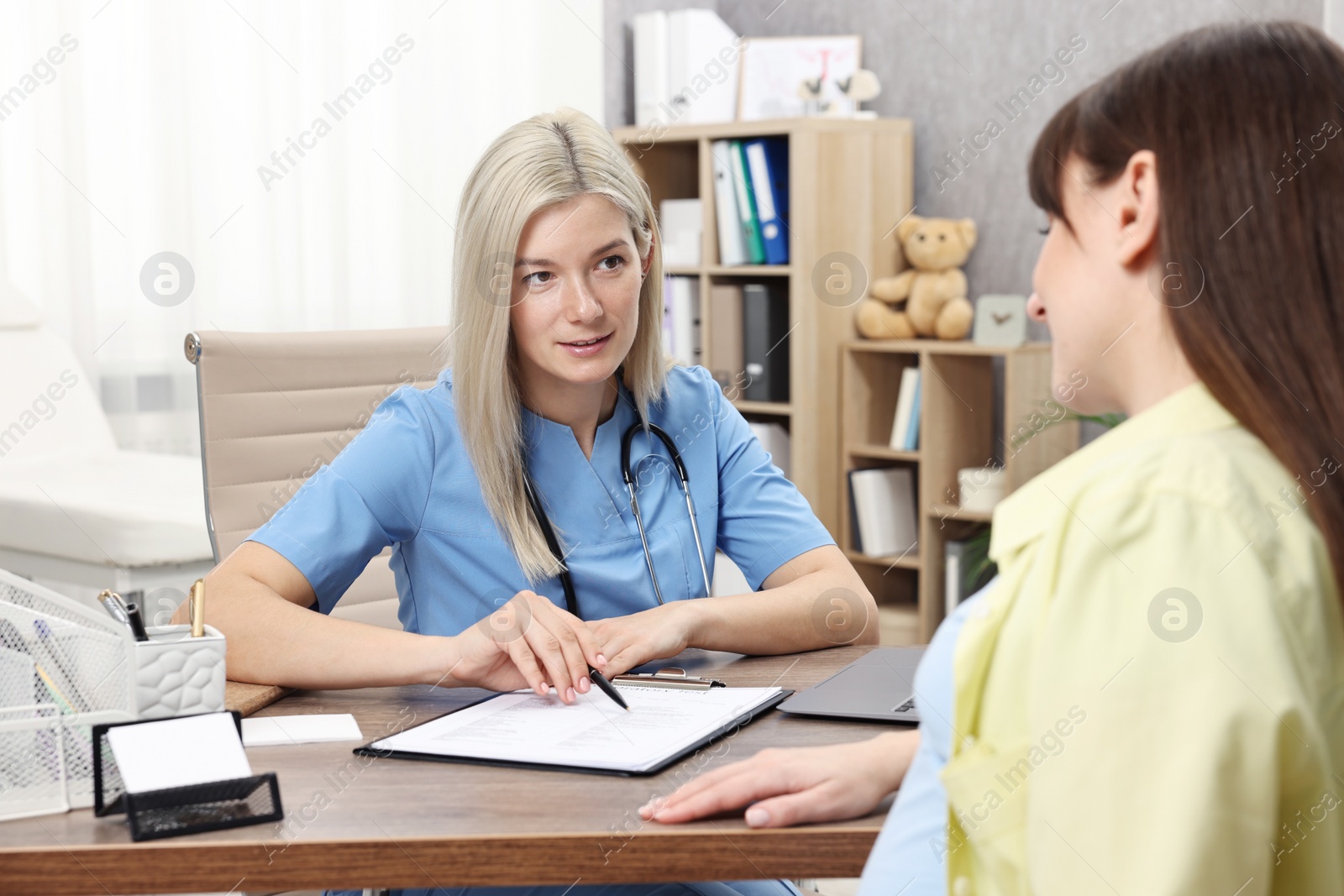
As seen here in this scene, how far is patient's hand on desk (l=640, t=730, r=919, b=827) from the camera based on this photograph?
0.89 metres

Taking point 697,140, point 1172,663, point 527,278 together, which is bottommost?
point 1172,663

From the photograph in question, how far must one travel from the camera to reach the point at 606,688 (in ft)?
3.69

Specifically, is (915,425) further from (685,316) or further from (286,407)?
(286,407)

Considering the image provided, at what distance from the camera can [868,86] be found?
3596 mm

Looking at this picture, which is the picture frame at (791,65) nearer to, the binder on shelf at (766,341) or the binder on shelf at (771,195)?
the binder on shelf at (771,195)

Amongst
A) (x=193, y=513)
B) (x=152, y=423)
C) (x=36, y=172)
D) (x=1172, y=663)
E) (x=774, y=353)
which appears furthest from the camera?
(x=774, y=353)

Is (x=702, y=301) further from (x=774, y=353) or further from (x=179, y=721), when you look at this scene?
(x=179, y=721)

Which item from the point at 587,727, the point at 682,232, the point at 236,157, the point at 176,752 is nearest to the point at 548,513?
the point at 587,727

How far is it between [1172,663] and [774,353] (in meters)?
3.02

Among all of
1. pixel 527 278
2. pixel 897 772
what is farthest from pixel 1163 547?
pixel 527 278

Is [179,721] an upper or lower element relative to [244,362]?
lower

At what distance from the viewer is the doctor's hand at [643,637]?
1232mm

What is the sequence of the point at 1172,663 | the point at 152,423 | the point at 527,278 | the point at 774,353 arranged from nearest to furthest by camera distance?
1. the point at 1172,663
2. the point at 527,278
3. the point at 152,423
4. the point at 774,353

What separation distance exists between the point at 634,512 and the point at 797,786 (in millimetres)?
686
